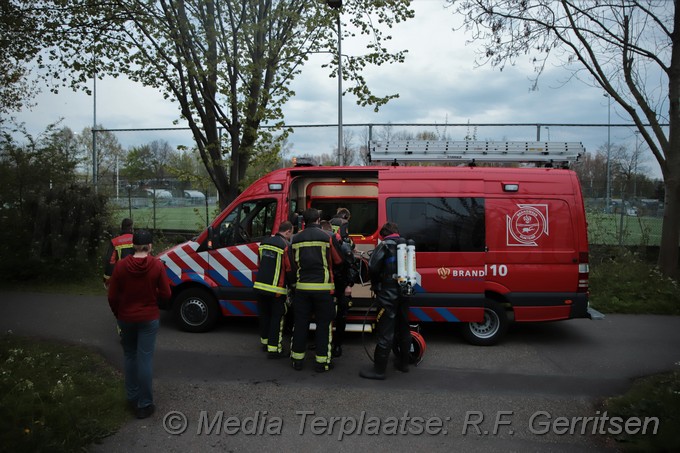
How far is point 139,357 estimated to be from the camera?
4.51 metres

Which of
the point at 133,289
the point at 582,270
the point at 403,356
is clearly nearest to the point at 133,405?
the point at 133,289

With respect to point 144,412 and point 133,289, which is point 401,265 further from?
point 144,412

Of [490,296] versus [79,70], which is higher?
[79,70]

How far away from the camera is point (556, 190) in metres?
6.87

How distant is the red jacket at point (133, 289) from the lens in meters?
Answer: 4.43

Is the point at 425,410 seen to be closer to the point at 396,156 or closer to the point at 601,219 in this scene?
the point at 396,156

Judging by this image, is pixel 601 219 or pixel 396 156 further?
pixel 601 219

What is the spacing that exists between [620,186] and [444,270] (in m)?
8.15

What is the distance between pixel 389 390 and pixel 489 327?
2.38m

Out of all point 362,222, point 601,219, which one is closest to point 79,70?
point 362,222

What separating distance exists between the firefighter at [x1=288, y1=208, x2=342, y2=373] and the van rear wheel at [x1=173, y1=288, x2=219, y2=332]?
203cm

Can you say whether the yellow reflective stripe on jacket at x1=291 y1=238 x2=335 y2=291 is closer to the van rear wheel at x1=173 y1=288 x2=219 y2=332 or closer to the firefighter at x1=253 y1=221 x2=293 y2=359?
the firefighter at x1=253 y1=221 x2=293 y2=359

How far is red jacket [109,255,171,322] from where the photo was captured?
4434mm

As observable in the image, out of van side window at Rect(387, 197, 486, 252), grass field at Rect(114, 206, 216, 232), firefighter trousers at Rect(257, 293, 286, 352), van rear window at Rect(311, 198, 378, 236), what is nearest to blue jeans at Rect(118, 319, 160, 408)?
firefighter trousers at Rect(257, 293, 286, 352)
